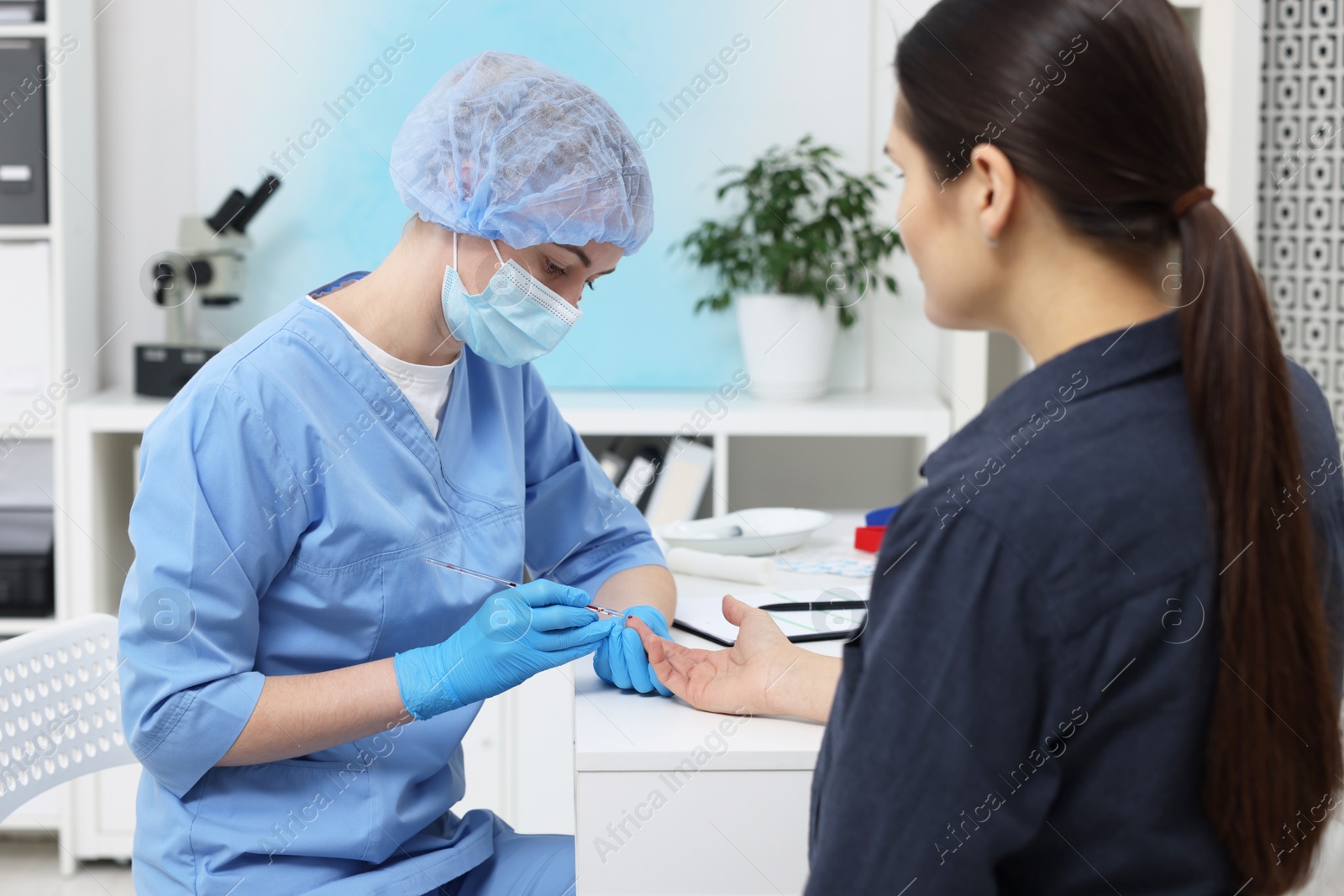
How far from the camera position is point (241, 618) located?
Result: 1051 mm

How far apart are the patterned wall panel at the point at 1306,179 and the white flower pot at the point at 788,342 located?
2.76ft

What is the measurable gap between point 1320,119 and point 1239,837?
1789mm

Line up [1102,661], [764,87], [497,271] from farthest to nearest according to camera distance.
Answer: [764,87] → [497,271] → [1102,661]

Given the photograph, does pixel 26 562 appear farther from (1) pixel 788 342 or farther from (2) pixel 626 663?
(2) pixel 626 663

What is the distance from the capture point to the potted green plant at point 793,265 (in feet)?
7.70

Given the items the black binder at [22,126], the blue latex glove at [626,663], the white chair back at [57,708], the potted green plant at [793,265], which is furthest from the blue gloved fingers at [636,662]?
the black binder at [22,126]

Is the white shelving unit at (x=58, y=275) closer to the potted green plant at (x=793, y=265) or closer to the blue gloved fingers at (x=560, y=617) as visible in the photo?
the potted green plant at (x=793, y=265)

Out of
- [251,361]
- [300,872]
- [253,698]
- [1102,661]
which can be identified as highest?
[251,361]

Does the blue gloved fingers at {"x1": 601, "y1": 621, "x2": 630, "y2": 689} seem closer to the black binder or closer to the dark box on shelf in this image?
the dark box on shelf

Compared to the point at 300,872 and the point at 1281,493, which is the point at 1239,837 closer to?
the point at 1281,493

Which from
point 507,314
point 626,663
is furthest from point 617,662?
point 507,314

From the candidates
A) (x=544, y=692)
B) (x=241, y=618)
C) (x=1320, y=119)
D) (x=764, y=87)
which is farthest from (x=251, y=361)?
(x=1320, y=119)

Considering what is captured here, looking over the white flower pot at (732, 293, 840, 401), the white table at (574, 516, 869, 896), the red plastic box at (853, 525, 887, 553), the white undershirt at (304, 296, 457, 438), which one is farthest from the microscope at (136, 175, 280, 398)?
the white table at (574, 516, 869, 896)

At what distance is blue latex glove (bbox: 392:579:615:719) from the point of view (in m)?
1.08
